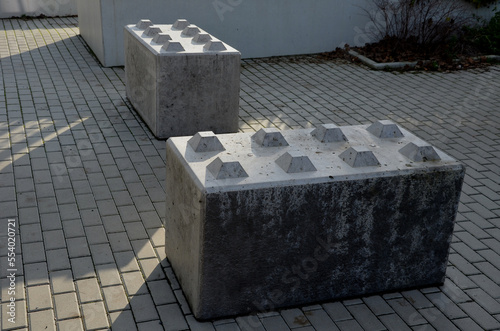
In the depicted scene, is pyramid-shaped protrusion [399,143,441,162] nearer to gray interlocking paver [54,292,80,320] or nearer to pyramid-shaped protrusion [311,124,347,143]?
pyramid-shaped protrusion [311,124,347,143]

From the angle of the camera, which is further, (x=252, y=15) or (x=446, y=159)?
(x=252, y=15)

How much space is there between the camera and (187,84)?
6844 mm

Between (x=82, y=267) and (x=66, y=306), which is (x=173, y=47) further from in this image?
(x=66, y=306)

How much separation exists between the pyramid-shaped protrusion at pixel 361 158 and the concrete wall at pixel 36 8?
10286mm

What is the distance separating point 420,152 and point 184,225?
1.71 m

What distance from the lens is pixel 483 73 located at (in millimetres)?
10617

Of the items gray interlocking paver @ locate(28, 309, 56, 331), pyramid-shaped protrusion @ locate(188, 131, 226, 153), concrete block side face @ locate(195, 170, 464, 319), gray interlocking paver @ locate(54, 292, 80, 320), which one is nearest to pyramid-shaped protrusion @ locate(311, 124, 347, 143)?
concrete block side face @ locate(195, 170, 464, 319)

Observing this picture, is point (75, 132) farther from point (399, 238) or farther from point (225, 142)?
point (399, 238)

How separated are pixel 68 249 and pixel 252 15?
6831 millimetres

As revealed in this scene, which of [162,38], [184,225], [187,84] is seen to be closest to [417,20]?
[162,38]

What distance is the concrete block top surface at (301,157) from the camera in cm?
381

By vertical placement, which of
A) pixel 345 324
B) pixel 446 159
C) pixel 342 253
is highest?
pixel 446 159

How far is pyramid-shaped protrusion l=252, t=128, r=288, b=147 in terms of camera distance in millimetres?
4320

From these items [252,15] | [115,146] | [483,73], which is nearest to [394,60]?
[483,73]
